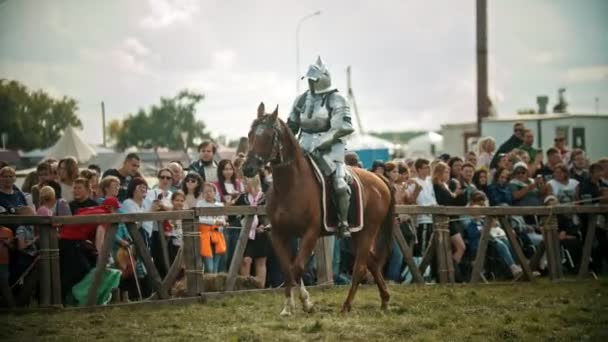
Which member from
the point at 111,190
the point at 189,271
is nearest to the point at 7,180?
the point at 111,190

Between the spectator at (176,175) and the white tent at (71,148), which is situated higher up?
the white tent at (71,148)

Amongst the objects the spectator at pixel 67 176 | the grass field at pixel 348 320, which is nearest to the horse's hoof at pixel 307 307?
the grass field at pixel 348 320

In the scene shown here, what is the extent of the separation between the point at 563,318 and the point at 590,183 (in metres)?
8.07

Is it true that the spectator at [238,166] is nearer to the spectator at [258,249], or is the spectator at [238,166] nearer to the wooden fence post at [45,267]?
the spectator at [258,249]

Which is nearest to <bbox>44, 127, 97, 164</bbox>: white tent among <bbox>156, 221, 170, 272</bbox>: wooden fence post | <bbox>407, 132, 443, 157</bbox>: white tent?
<bbox>156, 221, 170, 272</bbox>: wooden fence post

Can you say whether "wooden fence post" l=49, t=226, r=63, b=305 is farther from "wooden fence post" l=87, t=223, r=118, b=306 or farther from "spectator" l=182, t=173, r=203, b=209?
"spectator" l=182, t=173, r=203, b=209

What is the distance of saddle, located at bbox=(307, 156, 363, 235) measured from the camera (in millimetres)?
12039

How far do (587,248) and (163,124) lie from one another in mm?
89335

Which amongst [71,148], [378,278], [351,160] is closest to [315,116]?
[378,278]

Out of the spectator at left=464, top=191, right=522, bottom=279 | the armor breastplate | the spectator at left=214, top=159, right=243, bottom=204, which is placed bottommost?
the spectator at left=464, top=191, right=522, bottom=279

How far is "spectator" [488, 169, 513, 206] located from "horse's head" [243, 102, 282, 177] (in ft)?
24.1

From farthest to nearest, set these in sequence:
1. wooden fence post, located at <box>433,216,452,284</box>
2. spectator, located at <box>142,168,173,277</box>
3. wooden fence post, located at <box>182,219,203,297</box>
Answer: wooden fence post, located at <box>433,216,452,284</box>, spectator, located at <box>142,168,173,277</box>, wooden fence post, located at <box>182,219,203,297</box>

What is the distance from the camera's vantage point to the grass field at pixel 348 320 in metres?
9.81

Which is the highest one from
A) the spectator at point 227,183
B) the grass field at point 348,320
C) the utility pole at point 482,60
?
the utility pole at point 482,60
